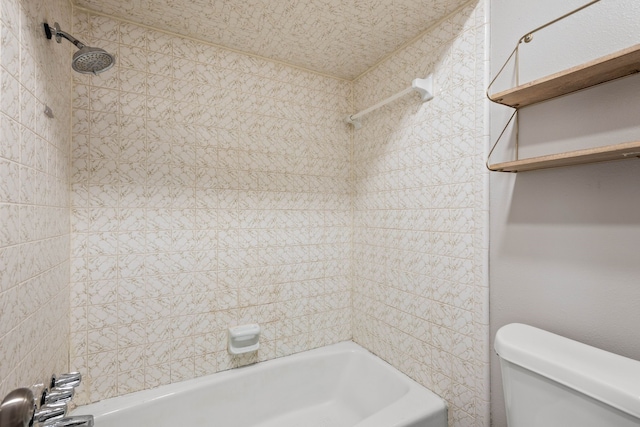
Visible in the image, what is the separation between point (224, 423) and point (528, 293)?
1.58 m

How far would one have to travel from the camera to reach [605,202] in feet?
2.81

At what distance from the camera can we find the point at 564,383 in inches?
29.6

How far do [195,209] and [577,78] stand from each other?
1.62 meters

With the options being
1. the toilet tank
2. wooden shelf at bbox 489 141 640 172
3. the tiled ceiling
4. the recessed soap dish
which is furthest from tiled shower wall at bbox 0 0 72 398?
wooden shelf at bbox 489 141 640 172

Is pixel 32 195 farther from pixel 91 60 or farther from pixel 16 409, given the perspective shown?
pixel 16 409

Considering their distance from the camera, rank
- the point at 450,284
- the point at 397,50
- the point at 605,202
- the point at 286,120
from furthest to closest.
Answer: the point at 286,120 < the point at 397,50 < the point at 450,284 < the point at 605,202

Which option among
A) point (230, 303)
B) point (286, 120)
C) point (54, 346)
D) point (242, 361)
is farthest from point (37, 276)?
point (286, 120)

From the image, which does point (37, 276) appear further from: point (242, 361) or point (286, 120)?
point (286, 120)

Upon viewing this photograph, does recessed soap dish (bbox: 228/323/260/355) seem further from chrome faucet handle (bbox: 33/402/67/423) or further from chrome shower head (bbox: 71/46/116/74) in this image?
chrome shower head (bbox: 71/46/116/74)

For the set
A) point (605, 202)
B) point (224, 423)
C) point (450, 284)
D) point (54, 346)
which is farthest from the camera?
point (224, 423)

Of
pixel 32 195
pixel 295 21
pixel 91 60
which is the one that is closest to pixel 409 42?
pixel 295 21

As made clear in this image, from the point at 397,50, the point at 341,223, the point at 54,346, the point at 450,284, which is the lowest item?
the point at 54,346

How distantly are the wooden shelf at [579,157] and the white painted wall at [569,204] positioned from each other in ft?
0.18

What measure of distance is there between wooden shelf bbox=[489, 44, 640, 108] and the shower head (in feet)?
4.35
